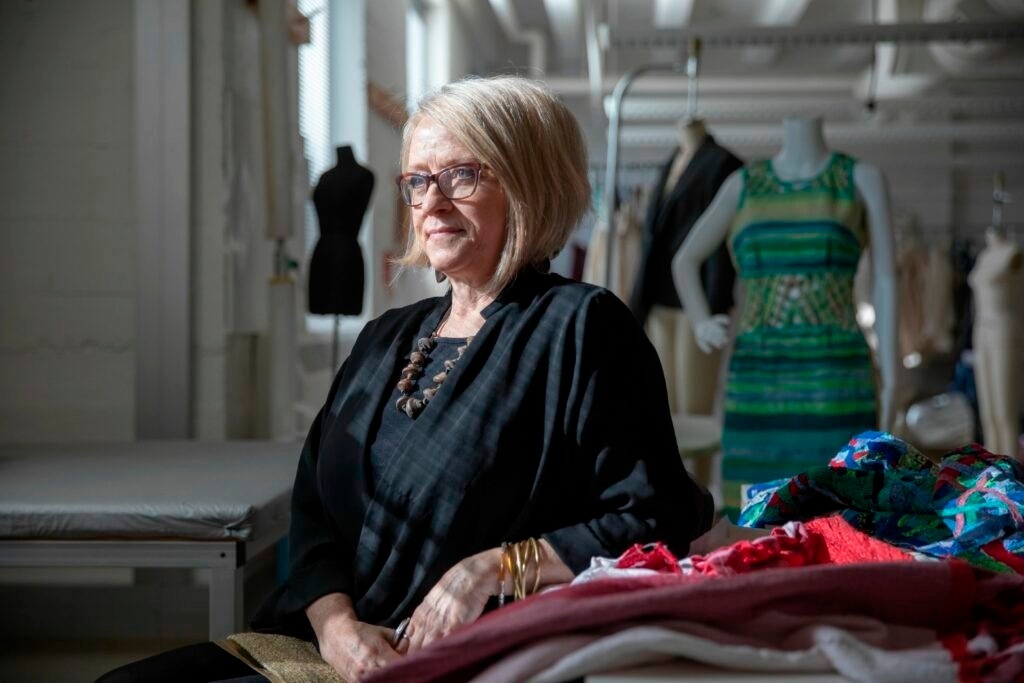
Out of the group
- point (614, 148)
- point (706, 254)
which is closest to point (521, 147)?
point (706, 254)

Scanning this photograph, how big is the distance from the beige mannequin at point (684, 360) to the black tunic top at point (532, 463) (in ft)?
9.91

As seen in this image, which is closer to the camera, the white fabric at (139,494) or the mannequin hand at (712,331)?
the white fabric at (139,494)

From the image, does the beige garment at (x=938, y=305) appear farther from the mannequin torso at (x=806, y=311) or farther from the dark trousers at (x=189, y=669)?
the dark trousers at (x=189, y=669)

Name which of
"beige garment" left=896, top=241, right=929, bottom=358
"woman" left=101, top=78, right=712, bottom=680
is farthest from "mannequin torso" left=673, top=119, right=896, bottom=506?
"beige garment" left=896, top=241, right=929, bottom=358

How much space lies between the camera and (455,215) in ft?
4.79

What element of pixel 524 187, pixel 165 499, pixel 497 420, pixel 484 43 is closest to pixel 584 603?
pixel 497 420

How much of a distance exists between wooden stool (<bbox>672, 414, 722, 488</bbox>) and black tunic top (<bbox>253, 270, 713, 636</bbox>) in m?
1.77

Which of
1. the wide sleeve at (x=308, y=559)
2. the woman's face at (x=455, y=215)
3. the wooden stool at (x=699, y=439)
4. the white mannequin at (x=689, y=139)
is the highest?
the white mannequin at (x=689, y=139)

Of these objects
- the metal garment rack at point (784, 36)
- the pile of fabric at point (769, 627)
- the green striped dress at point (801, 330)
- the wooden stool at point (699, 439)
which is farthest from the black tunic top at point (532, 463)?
the metal garment rack at point (784, 36)

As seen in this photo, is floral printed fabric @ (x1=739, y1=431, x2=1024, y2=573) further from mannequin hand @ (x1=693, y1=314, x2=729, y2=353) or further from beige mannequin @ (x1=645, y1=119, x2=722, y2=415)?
beige mannequin @ (x1=645, y1=119, x2=722, y2=415)

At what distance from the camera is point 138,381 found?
3400 mm

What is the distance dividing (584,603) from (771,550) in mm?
271

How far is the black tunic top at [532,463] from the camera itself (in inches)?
51.8

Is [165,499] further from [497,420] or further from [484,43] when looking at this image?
[484,43]
